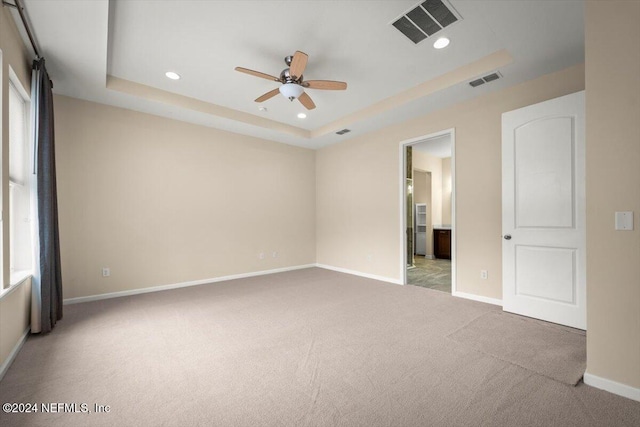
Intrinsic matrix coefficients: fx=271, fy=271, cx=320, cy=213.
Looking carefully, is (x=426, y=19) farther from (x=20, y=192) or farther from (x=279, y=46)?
(x=20, y=192)

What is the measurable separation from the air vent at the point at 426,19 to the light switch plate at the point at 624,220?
1966 millimetres

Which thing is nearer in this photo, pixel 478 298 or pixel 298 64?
pixel 298 64

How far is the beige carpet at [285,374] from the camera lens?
5.13 feet

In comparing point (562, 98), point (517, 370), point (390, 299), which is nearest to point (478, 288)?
point (390, 299)

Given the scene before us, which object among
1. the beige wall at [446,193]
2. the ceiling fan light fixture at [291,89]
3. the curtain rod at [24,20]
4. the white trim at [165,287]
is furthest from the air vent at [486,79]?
the beige wall at [446,193]

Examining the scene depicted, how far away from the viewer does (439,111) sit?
4.16 meters

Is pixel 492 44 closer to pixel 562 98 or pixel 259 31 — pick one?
pixel 562 98

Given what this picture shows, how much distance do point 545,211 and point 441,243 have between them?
4.48m

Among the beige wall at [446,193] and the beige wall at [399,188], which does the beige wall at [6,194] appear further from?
the beige wall at [446,193]

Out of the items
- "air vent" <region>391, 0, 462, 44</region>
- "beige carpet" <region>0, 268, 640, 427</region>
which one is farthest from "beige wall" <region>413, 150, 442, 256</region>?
"air vent" <region>391, 0, 462, 44</region>

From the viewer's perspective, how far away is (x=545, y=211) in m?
2.95

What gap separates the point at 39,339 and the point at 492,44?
207 inches

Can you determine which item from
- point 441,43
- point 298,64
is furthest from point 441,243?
point 298,64

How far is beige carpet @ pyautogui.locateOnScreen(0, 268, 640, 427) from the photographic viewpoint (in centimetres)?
156
